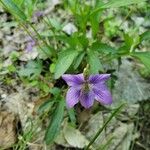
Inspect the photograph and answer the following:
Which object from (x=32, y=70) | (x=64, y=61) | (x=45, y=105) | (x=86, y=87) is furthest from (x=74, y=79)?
(x=32, y=70)

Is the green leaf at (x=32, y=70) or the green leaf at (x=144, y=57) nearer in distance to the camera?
the green leaf at (x=144, y=57)

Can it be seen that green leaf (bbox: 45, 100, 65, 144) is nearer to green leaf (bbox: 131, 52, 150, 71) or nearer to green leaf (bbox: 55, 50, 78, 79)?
green leaf (bbox: 55, 50, 78, 79)

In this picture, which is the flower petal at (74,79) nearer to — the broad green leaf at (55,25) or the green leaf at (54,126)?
the green leaf at (54,126)

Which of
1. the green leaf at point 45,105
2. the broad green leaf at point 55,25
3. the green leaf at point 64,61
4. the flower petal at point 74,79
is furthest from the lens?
the broad green leaf at point 55,25

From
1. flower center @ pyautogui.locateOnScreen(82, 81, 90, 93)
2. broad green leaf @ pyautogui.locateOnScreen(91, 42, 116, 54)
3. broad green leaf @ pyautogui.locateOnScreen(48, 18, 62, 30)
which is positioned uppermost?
broad green leaf @ pyautogui.locateOnScreen(48, 18, 62, 30)

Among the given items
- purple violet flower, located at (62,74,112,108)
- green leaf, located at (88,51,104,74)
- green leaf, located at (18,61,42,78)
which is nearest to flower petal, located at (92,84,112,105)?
purple violet flower, located at (62,74,112,108)

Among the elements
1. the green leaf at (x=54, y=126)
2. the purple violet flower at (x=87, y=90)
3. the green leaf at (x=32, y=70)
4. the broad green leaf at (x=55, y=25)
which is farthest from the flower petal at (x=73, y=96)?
the broad green leaf at (x=55, y=25)

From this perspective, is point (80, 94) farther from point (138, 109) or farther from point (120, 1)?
point (138, 109)

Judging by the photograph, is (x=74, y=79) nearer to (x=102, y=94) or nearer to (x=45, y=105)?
(x=102, y=94)

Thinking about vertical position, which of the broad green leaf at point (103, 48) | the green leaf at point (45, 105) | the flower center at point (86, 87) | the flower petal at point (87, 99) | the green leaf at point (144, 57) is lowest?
the green leaf at point (144, 57)
